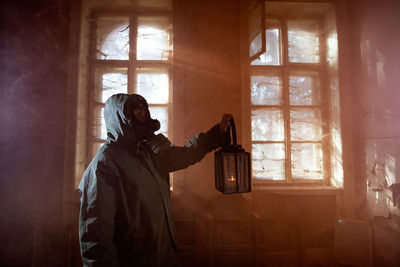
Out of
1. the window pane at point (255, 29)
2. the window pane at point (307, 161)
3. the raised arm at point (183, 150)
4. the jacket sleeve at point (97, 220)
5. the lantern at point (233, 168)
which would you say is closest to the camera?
the jacket sleeve at point (97, 220)

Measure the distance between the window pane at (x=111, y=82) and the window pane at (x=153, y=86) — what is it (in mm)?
181

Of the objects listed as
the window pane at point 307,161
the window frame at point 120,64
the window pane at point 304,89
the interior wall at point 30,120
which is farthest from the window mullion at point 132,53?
the window pane at point 307,161

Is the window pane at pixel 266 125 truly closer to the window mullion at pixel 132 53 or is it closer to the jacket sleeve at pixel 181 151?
the jacket sleeve at pixel 181 151

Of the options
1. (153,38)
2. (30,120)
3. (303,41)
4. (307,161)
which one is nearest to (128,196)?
(30,120)

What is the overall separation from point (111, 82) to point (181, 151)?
170cm

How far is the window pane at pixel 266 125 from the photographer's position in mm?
2693

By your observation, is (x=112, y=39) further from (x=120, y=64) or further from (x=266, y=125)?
(x=266, y=125)

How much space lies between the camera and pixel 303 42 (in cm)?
284

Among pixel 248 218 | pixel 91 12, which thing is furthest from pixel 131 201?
pixel 91 12

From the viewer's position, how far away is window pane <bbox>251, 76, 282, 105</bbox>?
2727mm

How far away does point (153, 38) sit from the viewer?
2721mm

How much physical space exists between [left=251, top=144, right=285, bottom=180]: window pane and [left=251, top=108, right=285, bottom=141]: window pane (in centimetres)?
11

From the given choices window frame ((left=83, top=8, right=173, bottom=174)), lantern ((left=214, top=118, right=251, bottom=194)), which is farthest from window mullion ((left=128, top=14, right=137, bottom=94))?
lantern ((left=214, top=118, right=251, bottom=194))

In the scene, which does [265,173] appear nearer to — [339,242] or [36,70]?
[339,242]
